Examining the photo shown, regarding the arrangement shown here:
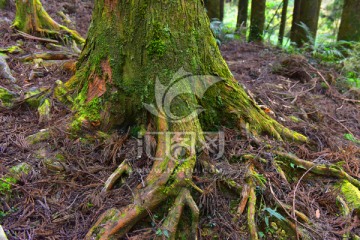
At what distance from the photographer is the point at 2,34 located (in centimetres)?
652

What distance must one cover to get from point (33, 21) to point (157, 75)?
5.02 metres

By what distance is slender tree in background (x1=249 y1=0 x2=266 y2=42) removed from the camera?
9.90 m

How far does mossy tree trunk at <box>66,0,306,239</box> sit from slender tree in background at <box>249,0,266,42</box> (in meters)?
6.95

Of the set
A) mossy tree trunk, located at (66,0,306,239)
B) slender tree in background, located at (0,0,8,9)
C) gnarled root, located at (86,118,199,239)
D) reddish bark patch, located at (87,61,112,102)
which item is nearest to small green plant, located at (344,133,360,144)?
mossy tree trunk, located at (66,0,306,239)

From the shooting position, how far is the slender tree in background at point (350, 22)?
812cm

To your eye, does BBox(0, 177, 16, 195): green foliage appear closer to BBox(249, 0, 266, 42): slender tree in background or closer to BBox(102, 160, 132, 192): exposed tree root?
BBox(102, 160, 132, 192): exposed tree root

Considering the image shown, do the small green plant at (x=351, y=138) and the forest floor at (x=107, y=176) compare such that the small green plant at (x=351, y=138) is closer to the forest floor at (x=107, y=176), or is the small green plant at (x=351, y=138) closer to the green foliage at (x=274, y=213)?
the forest floor at (x=107, y=176)

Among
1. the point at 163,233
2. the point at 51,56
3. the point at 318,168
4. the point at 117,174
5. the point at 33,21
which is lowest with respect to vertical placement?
the point at 163,233

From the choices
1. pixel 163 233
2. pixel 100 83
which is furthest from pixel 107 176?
pixel 100 83

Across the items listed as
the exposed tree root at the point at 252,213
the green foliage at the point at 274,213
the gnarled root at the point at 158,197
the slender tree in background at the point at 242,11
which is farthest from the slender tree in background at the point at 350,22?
the gnarled root at the point at 158,197

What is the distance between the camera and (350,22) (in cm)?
830

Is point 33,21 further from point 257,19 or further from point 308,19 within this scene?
point 308,19

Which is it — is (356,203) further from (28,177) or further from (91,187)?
(28,177)

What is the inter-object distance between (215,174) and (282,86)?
11.4 feet
